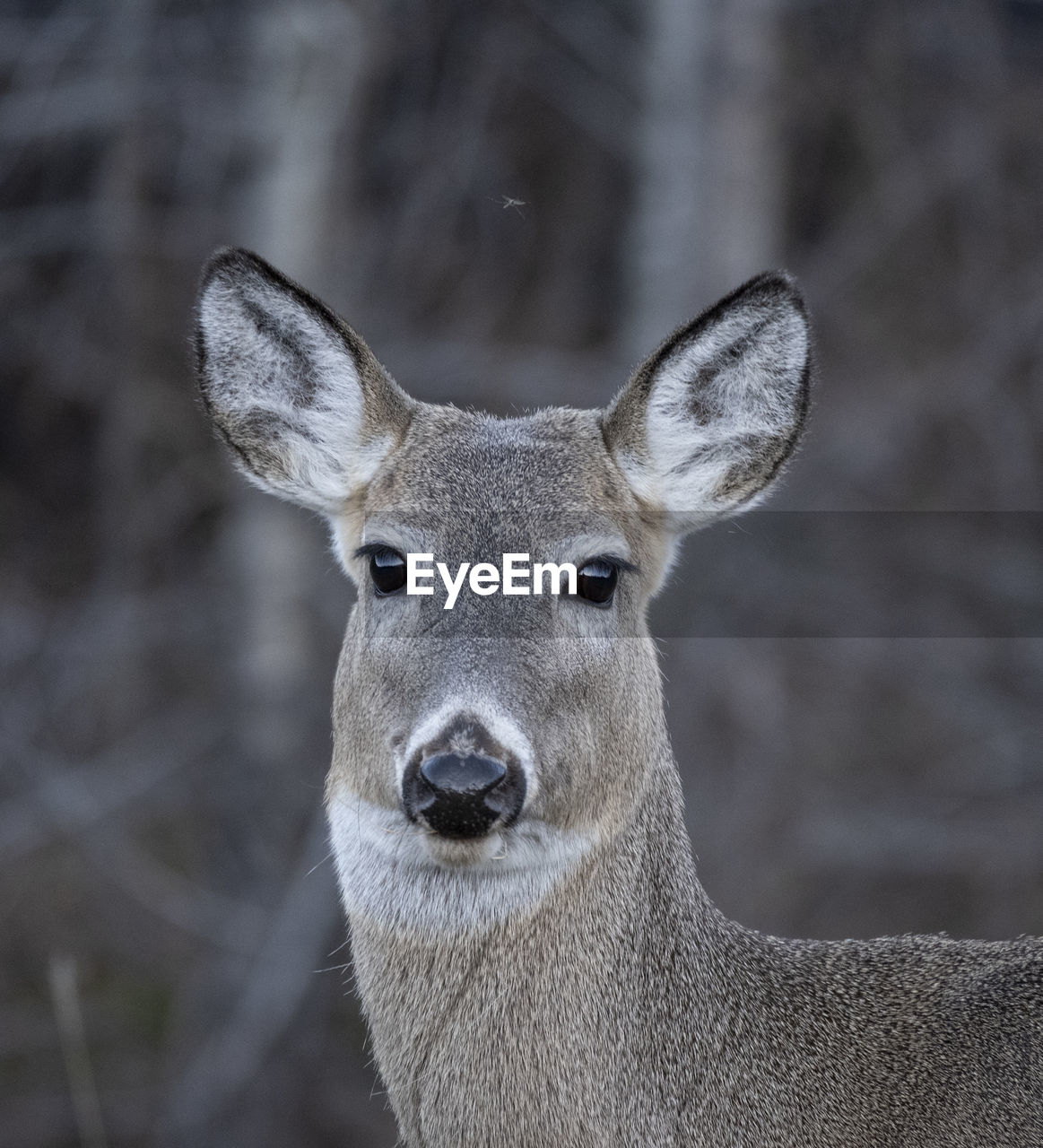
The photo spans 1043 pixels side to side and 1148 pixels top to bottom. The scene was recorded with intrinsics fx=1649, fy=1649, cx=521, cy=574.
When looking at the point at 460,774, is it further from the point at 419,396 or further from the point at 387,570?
the point at 419,396

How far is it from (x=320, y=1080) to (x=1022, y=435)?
6116 mm

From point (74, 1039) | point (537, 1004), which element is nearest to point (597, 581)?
point (537, 1004)

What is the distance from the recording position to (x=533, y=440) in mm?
4016

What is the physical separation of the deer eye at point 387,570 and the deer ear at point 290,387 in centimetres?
36

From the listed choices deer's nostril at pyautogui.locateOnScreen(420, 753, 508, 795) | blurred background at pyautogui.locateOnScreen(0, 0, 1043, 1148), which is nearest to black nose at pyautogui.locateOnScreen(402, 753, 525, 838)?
deer's nostril at pyautogui.locateOnScreen(420, 753, 508, 795)

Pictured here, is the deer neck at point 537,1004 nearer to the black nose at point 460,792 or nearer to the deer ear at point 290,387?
the black nose at point 460,792

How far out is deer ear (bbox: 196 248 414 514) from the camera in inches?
161

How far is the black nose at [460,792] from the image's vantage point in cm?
315

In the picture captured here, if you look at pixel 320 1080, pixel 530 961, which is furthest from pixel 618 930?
pixel 320 1080

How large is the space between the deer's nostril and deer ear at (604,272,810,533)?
1113 millimetres

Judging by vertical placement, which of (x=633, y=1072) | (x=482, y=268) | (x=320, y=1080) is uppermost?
(x=482, y=268)

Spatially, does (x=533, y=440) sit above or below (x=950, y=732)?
above

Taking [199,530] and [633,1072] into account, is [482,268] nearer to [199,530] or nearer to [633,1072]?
[199,530]

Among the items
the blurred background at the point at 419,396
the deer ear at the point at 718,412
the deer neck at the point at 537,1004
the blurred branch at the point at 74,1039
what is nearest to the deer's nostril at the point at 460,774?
the deer neck at the point at 537,1004
